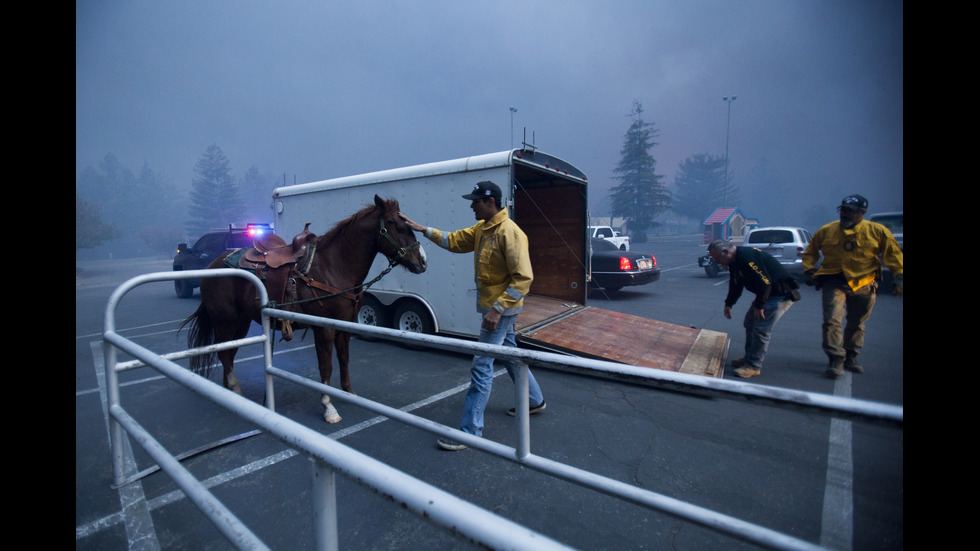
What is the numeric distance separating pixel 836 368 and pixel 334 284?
6.12m

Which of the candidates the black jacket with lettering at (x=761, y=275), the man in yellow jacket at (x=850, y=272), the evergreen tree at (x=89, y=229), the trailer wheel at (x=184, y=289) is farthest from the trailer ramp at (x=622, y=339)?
the evergreen tree at (x=89, y=229)

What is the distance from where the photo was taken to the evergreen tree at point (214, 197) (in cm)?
6397

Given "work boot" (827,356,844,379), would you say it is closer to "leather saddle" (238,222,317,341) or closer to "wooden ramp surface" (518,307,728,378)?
"wooden ramp surface" (518,307,728,378)

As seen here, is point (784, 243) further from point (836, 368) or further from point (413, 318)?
point (413, 318)

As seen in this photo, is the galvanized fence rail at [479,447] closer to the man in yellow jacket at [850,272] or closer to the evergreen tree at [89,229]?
the man in yellow jacket at [850,272]

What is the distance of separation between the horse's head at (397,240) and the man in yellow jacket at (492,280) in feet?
2.83

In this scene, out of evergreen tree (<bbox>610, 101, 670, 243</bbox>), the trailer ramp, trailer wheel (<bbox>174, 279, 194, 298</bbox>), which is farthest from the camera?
evergreen tree (<bbox>610, 101, 670, 243</bbox>)

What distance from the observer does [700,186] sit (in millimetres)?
89812

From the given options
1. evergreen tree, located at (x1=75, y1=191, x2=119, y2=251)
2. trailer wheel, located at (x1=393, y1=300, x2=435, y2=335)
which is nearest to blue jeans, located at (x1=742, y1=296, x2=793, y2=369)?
trailer wheel, located at (x1=393, y1=300, x2=435, y2=335)

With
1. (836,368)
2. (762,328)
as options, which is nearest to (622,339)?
(762,328)

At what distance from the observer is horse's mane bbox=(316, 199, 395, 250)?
170 inches

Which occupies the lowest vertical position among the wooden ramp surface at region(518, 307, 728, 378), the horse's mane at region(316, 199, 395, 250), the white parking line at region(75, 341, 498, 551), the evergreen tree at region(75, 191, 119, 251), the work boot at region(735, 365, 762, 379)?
the white parking line at region(75, 341, 498, 551)

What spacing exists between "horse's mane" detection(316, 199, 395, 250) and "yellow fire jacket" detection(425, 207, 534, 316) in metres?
1.36
